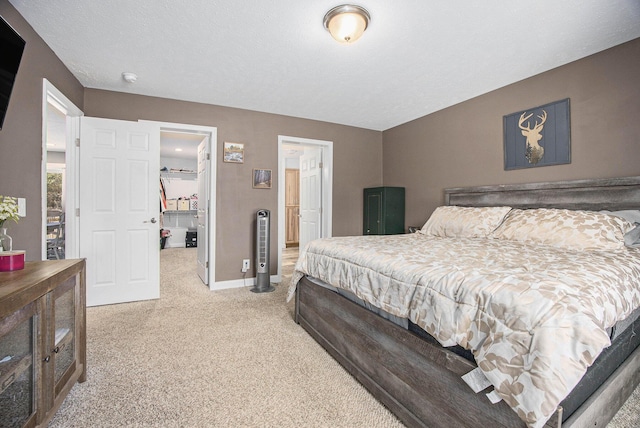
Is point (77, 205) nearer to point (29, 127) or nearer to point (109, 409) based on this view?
point (29, 127)

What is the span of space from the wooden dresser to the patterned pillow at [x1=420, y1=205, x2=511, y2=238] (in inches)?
121

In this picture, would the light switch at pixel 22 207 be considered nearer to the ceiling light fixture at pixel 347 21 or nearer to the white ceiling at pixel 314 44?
the white ceiling at pixel 314 44

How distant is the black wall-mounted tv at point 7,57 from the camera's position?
4.95 feet

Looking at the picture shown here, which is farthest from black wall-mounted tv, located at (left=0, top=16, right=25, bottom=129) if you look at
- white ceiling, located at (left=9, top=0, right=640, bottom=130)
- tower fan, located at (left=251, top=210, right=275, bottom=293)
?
tower fan, located at (left=251, top=210, right=275, bottom=293)

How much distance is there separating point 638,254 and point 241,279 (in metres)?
3.82

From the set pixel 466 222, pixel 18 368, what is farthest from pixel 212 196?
pixel 466 222

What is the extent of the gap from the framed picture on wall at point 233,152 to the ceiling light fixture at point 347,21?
7.29 feet

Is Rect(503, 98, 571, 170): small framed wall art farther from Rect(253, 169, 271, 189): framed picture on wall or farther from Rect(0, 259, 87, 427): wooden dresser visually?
Rect(0, 259, 87, 427): wooden dresser

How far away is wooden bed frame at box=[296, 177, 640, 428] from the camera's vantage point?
3.69 ft

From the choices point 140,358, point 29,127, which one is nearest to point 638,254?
point 140,358

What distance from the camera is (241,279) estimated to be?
4.00m

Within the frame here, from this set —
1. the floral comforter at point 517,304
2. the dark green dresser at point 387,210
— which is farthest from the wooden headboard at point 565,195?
the dark green dresser at point 387,210

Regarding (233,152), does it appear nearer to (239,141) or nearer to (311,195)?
(239,141)

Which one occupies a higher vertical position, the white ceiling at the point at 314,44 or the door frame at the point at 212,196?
the white ceiling at the point at 314,44
